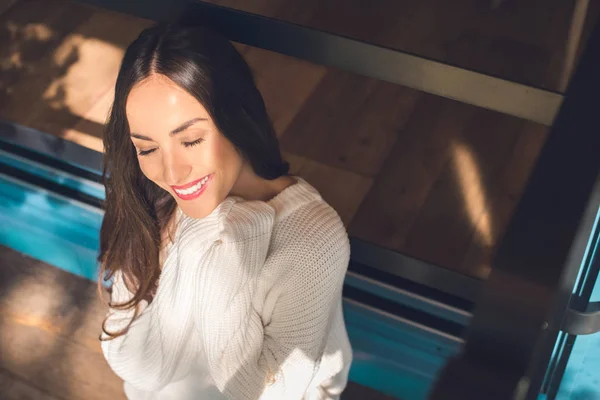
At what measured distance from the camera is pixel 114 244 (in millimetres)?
1518

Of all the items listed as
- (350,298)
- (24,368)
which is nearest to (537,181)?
(350,298)

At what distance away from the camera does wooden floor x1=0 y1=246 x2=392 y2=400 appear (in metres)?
2.15

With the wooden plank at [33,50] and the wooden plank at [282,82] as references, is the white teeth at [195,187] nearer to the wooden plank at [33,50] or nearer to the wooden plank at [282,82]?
the wooden plank at [282,82]

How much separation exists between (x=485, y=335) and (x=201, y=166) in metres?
0.90

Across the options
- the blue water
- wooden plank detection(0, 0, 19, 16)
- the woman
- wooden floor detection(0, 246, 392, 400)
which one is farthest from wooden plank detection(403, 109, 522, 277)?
wooden plank detection(0, 0, 19, 16)

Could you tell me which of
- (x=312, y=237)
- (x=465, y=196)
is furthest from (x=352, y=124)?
(x=312, y=237)

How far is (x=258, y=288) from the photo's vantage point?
137 centimetres

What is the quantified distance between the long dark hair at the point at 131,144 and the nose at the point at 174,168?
0.29 feet

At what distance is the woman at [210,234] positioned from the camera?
1194 mm

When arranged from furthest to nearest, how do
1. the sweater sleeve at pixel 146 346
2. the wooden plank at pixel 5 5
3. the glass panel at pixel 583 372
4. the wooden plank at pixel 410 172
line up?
the wooden plank at pixel 5 5
the wooden plank at pixel 410 172
the sweater sleeve at pixel 146 346
the glass panel at pixel 583 372

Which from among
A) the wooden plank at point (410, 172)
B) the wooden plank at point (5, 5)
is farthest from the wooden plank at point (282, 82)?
the wooden plank at point (5, 5)

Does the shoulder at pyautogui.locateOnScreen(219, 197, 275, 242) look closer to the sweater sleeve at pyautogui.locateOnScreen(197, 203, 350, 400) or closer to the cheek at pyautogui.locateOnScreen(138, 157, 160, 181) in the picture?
the sweater sleeve at pyautogui.locateOnScreen(197, 203, 350, 400)

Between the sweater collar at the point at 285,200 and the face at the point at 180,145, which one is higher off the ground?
the face at the point at 180,145

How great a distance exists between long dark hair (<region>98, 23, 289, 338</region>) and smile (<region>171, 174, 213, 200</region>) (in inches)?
3.3
